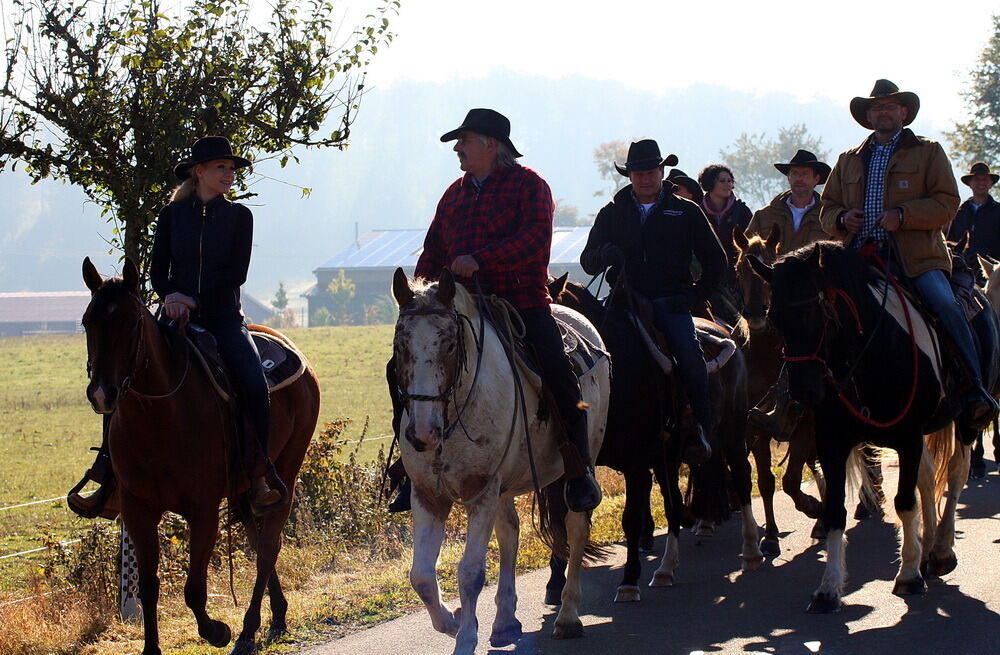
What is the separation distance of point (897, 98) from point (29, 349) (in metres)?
63.1

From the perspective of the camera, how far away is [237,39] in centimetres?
966

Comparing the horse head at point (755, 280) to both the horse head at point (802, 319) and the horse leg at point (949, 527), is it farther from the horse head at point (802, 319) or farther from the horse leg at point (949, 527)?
the horse leg at point (949, 527)

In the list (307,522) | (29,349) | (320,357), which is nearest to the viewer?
(307,522)

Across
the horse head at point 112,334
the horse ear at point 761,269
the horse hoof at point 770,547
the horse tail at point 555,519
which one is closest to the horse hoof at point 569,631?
the horse tail at point 555,519

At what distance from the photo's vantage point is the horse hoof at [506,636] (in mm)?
7117

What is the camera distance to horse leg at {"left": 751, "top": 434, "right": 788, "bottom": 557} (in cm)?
946

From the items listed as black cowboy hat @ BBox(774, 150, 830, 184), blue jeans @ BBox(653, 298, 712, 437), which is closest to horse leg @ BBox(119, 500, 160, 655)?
blue jeans @ BBox(653, 298, 712, 437)

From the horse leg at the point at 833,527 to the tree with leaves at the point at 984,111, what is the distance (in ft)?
135

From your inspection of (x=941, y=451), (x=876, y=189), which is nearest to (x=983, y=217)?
(x=941, y=451)

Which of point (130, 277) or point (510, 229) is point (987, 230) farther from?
point (130, 277)

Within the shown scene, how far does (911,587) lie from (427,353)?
3.86m

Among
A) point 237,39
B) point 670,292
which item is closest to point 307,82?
point 237,39

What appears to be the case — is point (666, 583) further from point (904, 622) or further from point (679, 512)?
point (904, 622)

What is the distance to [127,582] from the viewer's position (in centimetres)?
885
